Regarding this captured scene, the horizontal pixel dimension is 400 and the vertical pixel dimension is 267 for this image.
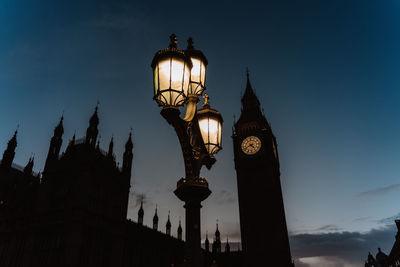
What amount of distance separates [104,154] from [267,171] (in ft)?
92.2

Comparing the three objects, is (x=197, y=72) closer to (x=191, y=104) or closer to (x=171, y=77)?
(x=191, y=104)

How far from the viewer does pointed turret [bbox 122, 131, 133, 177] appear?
38.1 meters

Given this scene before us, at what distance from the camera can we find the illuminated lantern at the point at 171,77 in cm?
518

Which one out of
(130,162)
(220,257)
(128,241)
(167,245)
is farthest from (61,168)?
(220,257)

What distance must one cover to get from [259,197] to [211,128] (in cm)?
4440

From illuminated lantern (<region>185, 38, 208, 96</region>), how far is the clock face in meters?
46.9

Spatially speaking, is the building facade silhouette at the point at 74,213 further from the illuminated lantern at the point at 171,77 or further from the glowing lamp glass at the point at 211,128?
the illuminated lantern at the point at 171,77

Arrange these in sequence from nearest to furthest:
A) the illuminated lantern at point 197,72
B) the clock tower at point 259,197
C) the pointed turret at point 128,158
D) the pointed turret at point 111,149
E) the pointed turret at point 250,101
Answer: the illuminated lantern at point 197,72
the pointed turret at point 111,149
the pointed turret at point 128,158
the clock tower at point 259,197
the pointed turret at point 250,101

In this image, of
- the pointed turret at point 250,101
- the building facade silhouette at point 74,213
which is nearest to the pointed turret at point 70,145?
the building facade silhouette at point 74,213

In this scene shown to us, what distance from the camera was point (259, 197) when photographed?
4872cm

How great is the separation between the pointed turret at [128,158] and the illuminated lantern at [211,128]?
108 feet

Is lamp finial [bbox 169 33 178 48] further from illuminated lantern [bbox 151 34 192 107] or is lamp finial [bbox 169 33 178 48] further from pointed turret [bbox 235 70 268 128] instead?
pointed turret [bbox 235 70 268 128]

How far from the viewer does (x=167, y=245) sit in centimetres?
4444

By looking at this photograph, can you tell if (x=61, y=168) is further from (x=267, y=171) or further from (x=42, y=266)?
(x=267, y=171)
